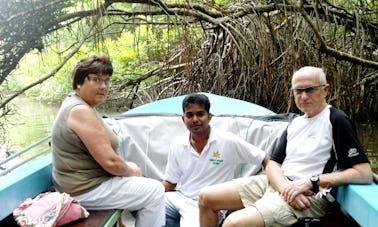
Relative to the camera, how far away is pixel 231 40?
15.1 feet

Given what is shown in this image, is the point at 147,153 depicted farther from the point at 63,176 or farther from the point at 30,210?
the point at 30,210

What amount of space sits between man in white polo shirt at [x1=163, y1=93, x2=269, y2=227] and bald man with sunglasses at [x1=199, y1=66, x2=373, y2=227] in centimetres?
20

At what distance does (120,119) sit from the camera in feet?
10.2

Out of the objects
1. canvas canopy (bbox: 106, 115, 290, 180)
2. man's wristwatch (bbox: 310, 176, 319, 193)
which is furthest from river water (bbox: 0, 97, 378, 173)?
man's wristwatch (bbox: 310, 176, 319, 193)

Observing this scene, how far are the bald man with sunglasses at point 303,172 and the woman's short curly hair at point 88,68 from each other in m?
0.81

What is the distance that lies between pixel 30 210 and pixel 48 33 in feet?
6.87

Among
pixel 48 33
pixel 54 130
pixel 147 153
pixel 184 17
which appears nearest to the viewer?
pixel 54 130

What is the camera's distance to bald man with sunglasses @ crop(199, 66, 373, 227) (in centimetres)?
191

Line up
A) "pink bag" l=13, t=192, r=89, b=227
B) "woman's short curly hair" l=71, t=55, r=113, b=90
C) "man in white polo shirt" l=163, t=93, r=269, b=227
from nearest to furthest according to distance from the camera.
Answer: "pink bag" l=13, t=192, r=89, b=227, "woman's short curly hair" l=71, t=55, r=113, b=90, "man in white polo shirt" l=163, t=93, r=269, b=227

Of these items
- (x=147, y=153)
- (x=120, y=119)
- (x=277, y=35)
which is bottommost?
(x=147, y=153)

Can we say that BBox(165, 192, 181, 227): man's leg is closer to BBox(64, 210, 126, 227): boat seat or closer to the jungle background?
BBox(64, 210, 126, 227): boat seat

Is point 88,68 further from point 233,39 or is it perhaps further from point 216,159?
point 233,39

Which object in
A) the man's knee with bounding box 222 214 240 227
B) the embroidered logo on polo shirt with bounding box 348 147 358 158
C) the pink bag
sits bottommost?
the man's knee with bounding box 222 214 240 227

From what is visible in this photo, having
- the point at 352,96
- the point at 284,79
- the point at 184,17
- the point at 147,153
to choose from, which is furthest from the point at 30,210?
the point at 352,96
